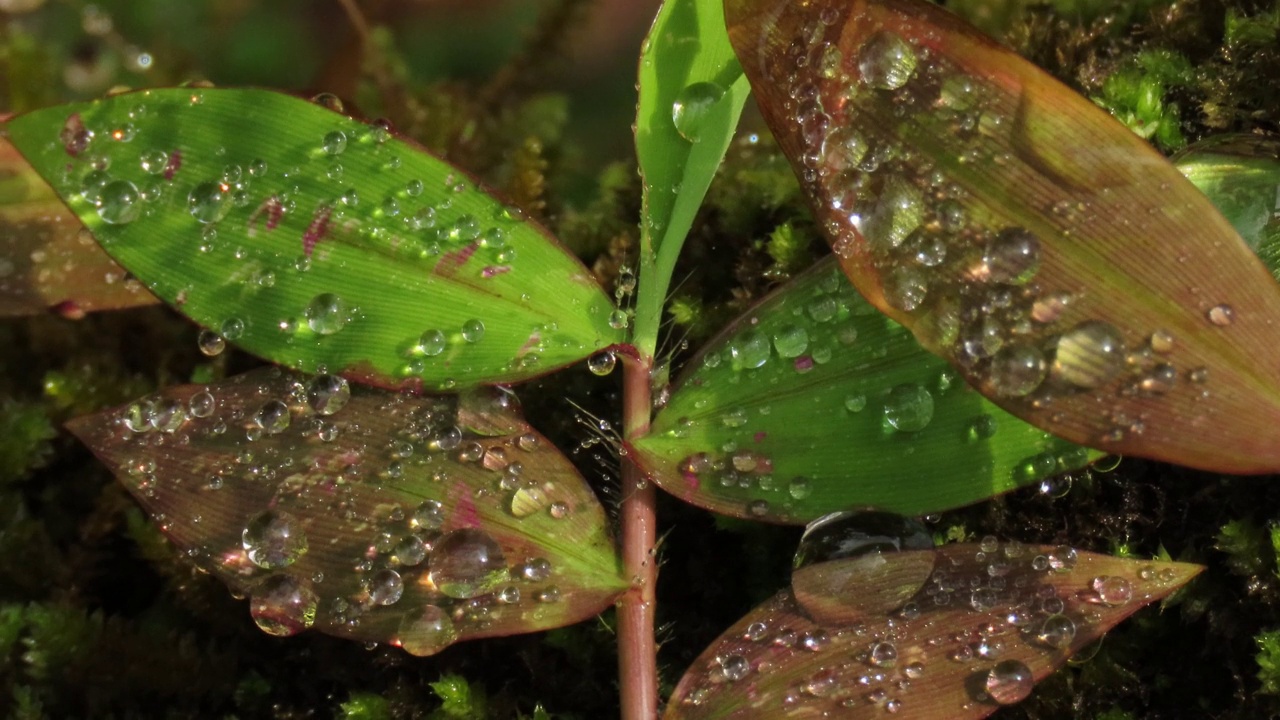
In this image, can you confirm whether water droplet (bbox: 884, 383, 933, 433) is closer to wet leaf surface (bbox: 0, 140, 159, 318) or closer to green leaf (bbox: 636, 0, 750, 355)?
green leaf (bbox: 636, 0, 750, 355)

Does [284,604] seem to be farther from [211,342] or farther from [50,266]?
[50,266]

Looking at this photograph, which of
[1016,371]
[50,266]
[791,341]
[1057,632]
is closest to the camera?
[1016,371]

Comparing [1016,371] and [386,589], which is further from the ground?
[1016,371]

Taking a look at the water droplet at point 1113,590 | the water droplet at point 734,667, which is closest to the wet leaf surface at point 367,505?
the water droplet at point 734,667

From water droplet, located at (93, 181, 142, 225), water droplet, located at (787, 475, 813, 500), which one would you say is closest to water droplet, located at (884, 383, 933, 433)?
water droplet, located at (787, 475, 813, 500)

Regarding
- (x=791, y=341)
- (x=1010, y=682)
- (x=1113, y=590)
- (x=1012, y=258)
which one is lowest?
(x=1010, y=682)

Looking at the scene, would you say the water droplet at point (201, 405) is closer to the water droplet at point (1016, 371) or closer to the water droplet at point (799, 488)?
the water droplet at point (799, 488)

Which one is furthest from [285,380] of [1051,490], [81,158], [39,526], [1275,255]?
[1275,255]

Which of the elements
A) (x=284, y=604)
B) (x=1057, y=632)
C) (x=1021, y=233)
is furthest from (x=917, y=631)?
(x=284, y=604)
